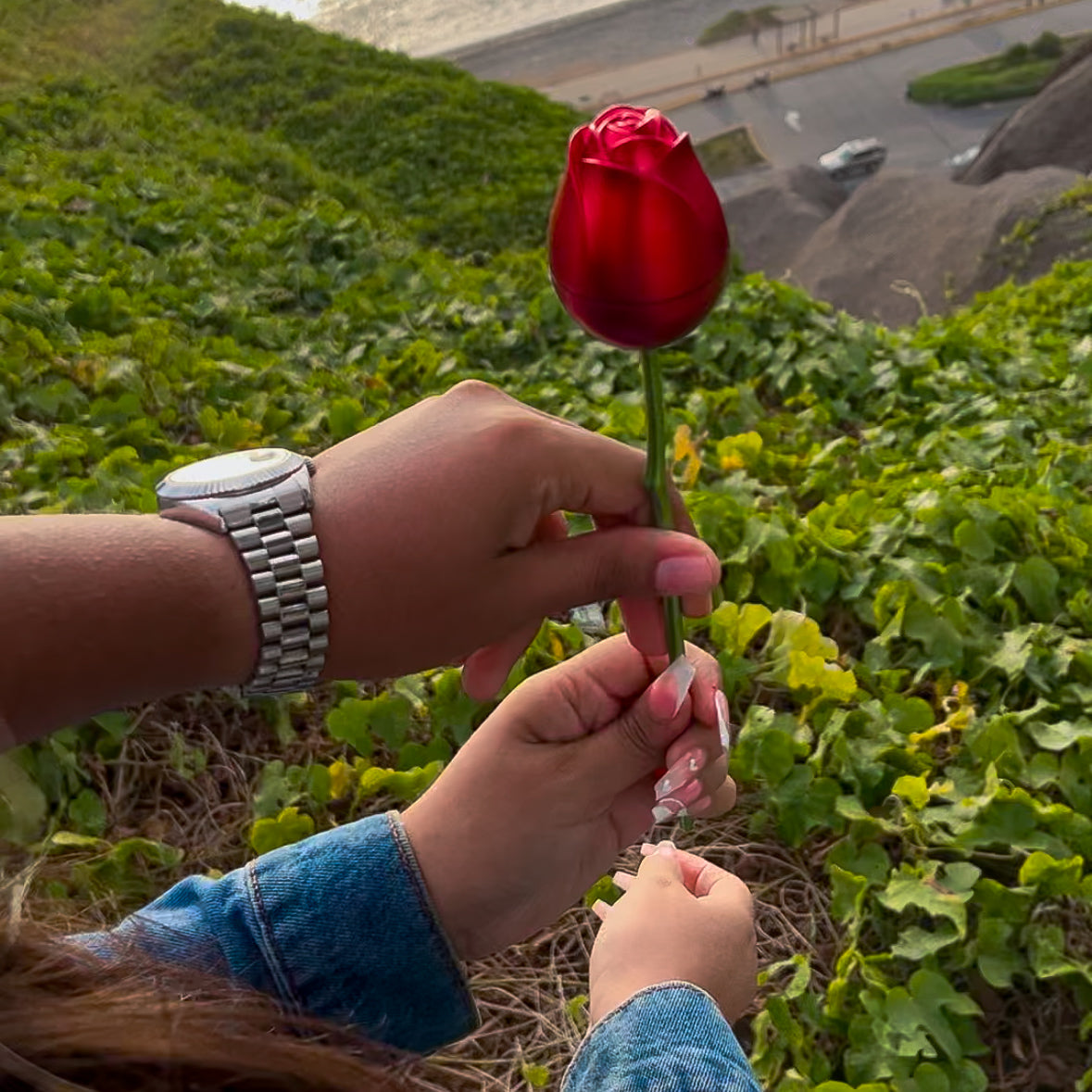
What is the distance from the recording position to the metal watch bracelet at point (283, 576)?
3.15 feet

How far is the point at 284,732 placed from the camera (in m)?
1.92

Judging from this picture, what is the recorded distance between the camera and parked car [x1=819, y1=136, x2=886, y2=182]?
12602 mm

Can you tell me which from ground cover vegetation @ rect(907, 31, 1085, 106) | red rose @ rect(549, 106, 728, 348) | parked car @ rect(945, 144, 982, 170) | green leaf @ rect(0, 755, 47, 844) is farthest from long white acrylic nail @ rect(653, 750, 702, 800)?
ground cover vegetation @ rect(907, 31, 1085, 106)

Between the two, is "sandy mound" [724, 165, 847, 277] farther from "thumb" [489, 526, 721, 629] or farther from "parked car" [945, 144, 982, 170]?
"thumb" [489, 526, 721, 629]

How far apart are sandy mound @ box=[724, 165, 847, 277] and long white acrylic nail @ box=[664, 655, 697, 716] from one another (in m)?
8.74

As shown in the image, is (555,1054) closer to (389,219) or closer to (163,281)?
(163,281)

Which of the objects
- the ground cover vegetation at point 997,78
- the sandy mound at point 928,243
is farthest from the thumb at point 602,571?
the ground cover vegetation at point 997,78

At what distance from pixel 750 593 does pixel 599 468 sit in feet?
3.89

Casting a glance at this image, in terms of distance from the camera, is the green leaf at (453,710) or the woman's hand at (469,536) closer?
the woman's hand at (469,536)

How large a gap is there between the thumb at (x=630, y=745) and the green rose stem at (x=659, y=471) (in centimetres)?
12

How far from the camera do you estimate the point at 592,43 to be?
633 inches

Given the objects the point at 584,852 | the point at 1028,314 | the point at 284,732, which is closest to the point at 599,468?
the point at 584,852

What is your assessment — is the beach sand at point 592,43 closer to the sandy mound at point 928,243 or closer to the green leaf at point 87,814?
the sandy mound at point 928,243

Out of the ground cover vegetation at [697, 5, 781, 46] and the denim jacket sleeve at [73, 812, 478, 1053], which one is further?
the ground cover vegetation at [697, 5, 781, 46]
